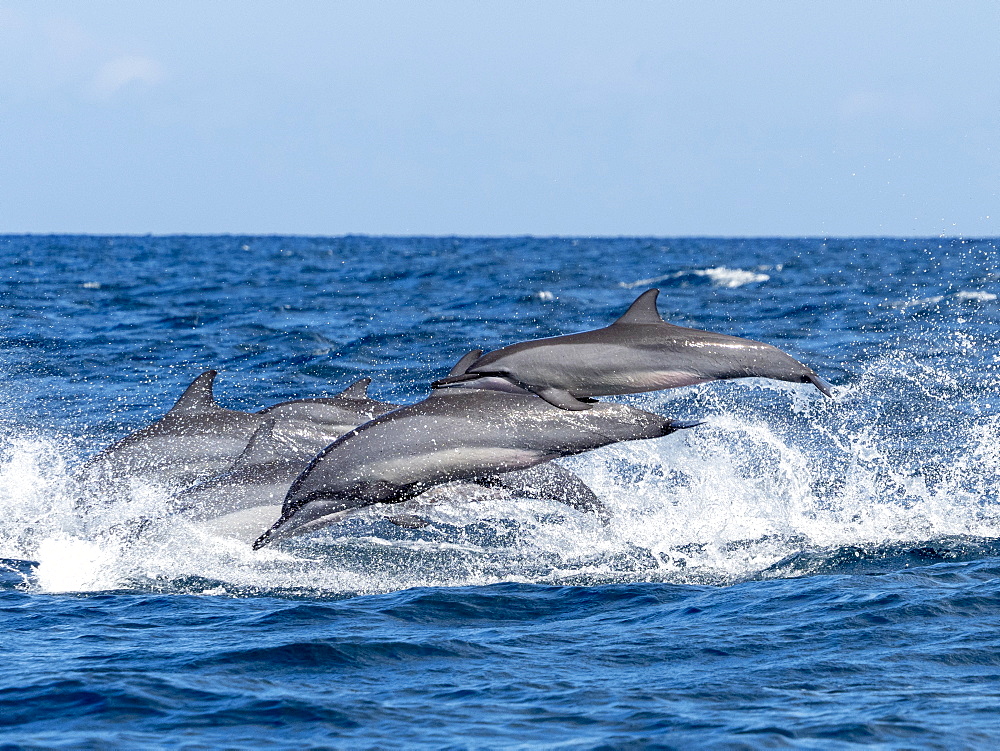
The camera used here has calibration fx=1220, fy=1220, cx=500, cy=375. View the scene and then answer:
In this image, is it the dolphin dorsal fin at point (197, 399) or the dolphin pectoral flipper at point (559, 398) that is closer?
the dolphin pectoral flipper at point (559, 398)

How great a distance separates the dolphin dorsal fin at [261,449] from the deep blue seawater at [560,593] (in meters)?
0.73

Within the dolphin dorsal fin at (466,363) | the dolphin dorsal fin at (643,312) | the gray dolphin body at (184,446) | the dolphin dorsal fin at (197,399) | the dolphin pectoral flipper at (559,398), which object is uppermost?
the dolphin dorsal fin at (643,312)

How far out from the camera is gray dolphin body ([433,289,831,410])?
7.88 metres

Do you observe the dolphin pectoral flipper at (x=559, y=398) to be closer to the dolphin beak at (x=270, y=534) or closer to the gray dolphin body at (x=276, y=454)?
the dolphin beak at (x=270, y=534)

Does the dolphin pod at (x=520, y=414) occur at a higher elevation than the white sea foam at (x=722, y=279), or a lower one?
lower

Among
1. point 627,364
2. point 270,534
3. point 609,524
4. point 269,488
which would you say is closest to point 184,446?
point 269,488

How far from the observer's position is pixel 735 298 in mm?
31672

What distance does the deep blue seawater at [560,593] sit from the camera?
5.53m

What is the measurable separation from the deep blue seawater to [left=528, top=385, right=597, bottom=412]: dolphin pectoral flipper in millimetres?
1225

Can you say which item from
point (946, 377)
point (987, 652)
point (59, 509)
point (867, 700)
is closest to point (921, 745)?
point (867, 700)

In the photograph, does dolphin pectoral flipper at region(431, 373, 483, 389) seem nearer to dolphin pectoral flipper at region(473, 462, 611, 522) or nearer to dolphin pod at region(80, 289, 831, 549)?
dolphin pod at region(80, 289, 831, 549)

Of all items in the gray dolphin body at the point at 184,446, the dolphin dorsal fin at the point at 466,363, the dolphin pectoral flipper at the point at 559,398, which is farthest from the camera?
the gray dolphin body at the point at 184,446

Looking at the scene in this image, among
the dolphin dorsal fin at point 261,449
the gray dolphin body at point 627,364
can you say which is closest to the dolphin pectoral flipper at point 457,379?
the gray dolphin body at point 627,364

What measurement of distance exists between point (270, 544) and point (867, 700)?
5.05 meters
